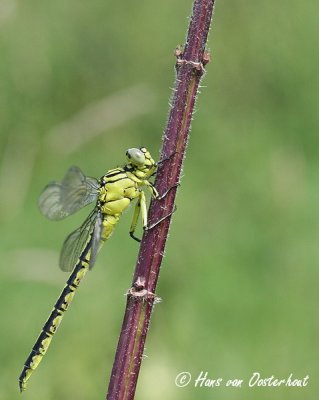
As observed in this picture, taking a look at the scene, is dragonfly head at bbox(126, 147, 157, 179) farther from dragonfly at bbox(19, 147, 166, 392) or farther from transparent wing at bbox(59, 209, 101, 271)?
transparent wing at bbox(59, 209, 101, 271)

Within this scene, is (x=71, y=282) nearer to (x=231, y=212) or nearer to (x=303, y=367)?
(x=303, y=367)

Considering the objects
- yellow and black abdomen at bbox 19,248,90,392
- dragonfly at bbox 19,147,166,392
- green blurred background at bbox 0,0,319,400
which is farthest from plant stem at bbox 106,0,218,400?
green blurred background at bbox 0,0,319,400

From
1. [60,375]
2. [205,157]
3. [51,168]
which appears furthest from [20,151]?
[60,375]

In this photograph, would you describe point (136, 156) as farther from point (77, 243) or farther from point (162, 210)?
point (162, 210)

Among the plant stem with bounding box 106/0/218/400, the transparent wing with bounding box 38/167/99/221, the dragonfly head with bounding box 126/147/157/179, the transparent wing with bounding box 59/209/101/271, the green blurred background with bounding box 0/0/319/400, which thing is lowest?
the plant stem with bounding box 106/0/218/400

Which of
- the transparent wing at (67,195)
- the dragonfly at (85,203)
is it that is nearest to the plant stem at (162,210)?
the dragonfly at (85,203)

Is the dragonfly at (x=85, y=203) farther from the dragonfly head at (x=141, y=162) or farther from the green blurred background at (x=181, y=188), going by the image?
→ the green blurred background at (x=181, y=188)
